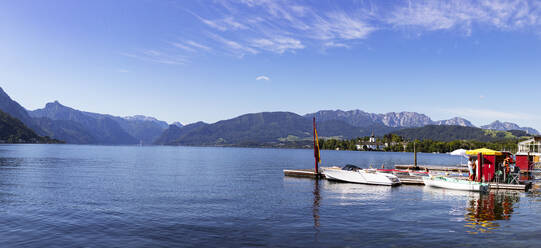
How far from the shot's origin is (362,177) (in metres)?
56.5

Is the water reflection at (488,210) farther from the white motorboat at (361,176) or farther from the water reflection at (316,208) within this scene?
the white motorboat at (361,176)

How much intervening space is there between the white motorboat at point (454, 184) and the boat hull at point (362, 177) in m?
4.85

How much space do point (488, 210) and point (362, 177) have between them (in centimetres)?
2303

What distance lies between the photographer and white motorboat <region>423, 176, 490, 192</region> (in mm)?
46469

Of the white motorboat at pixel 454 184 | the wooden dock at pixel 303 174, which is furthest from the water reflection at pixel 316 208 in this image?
the white motorboat at pixel 454 184

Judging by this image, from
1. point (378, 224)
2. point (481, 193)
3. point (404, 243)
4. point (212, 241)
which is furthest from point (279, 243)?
point (481, 193)

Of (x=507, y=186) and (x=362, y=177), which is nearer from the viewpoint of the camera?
(x=507, y=186)

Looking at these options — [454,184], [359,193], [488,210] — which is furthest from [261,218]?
[454,184]

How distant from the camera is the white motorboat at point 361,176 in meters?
54.5

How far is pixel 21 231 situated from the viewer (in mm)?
23938

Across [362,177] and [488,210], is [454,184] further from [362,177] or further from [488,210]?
[488,210]

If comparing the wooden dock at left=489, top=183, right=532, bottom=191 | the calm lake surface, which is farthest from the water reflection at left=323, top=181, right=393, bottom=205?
the wooden dock at left=489, top=183, right=532, bottom=191

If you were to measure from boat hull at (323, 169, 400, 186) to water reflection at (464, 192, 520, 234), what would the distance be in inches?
500

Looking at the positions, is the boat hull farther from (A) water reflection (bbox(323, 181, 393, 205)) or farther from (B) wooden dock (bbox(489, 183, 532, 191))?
(B) wooden dock (bbox(489, 183, 532, 191))
